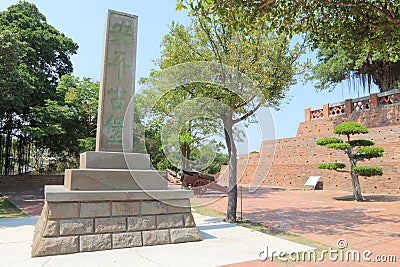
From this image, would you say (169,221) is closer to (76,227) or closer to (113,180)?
(113,180)

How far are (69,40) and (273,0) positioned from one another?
50.6 feet

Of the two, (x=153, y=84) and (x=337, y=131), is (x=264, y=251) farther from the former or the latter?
(x=337, y=131)

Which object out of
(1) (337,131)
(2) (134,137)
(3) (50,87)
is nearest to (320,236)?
(2) (134,137)

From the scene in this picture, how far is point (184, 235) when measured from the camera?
4559 mm

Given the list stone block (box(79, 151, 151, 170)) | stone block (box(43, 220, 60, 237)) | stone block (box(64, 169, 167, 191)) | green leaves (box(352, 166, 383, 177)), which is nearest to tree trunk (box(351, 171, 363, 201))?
green leaves (box(352, 166, 383, 177))

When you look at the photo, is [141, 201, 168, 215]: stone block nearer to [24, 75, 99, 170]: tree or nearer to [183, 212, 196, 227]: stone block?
[183, 212, 196, 227]: stone block

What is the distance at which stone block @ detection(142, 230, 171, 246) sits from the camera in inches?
169

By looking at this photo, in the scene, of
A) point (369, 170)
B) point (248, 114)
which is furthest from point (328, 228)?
point (369, 170)

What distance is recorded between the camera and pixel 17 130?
1458 cm

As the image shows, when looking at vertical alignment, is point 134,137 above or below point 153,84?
below

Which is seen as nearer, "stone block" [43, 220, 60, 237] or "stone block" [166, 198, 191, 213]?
"stone block" [43, 220, 60, 237]

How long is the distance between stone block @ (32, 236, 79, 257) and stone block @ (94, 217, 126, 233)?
1.03ft

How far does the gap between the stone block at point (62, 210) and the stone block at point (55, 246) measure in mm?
267

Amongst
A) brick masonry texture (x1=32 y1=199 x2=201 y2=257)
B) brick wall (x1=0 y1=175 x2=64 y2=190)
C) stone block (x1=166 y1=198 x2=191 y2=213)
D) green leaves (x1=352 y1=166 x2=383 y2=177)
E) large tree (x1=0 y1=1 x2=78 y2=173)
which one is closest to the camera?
brick masonry texture (x1=32 y1=199 x2=201 y2=257)
